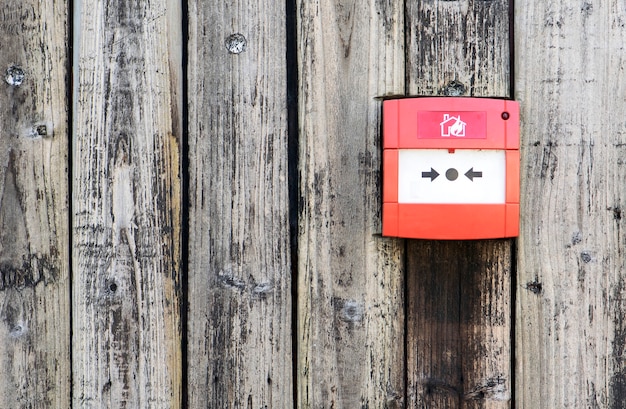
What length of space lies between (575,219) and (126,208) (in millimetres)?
847

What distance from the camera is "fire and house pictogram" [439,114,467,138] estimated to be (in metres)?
1.07

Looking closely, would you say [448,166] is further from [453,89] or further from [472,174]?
[453,89]

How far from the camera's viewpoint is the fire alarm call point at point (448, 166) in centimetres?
106

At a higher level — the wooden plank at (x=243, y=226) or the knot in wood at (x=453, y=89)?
the knot in wood at (x=453, y=89)

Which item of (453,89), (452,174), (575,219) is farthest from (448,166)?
(575,219)

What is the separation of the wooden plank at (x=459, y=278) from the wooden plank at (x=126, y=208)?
0.46 m

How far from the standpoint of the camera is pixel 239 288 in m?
1.19

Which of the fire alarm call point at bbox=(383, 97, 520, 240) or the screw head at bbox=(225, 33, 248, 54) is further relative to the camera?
the screw head at bbox=(225, 33, 248, 54)

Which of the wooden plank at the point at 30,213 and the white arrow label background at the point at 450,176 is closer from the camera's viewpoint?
the white arrow label background at the point at 450,176

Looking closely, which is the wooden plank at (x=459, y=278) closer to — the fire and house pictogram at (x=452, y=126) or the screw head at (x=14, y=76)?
the fire and house pictogram at (x=452, y=126)

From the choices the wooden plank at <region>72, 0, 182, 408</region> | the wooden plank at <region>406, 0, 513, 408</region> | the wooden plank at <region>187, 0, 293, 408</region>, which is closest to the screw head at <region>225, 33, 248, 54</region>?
the wooden plank at <region>187, 0, 293, 408</region>

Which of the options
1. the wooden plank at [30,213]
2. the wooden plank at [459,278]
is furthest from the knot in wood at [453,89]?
the wooden plank at [30,213]

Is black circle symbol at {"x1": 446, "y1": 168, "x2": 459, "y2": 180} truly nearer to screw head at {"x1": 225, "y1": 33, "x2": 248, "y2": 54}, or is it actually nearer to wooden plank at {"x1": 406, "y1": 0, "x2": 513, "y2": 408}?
wooden plank at {"x1": 406, "y1": 0, "x2": 513, "y2": 408}

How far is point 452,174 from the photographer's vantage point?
1.07m
